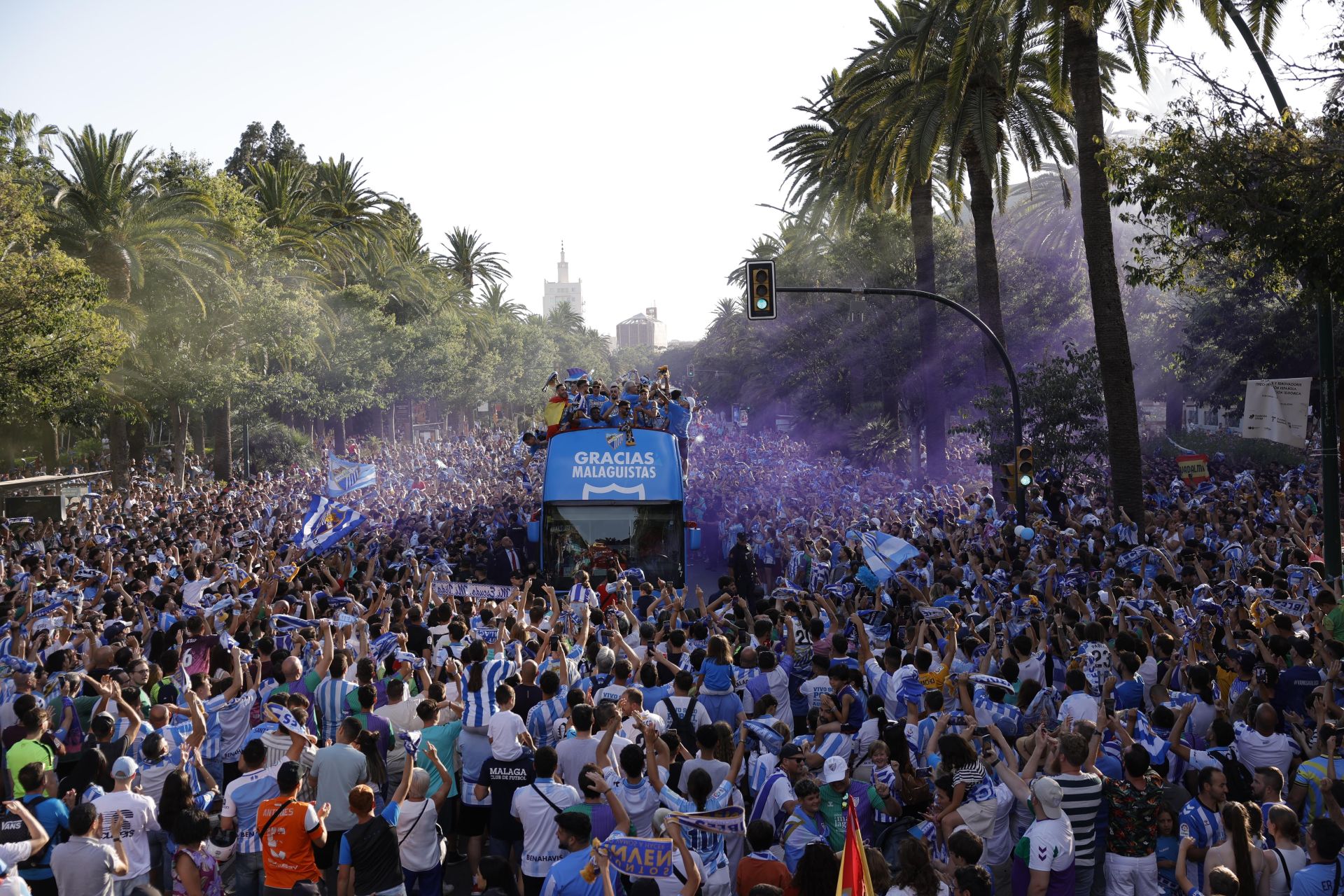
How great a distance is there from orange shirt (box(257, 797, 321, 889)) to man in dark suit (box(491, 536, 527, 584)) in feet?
42.5

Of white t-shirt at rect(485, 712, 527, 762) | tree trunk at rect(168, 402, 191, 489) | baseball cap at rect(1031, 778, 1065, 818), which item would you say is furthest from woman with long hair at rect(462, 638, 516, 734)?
tree trunk at rect(168, 402, 191, 489)

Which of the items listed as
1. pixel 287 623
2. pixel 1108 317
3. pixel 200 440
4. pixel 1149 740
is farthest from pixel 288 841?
pixel 200 440

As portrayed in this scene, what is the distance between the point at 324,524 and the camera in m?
17.5

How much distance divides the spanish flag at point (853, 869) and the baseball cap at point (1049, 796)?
1.43 m

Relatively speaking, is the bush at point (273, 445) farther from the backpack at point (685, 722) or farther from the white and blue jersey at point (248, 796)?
the white and blue jersey at point (248, 796)

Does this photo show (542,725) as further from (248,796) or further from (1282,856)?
(1282,856)

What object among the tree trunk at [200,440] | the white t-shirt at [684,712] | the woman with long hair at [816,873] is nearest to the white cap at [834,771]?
the woman with long hair at [816,873]

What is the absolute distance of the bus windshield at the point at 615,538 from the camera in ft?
56.5

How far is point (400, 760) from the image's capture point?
8.15 meters

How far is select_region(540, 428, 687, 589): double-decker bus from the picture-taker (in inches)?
679

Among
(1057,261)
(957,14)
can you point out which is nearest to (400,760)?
(957,14)

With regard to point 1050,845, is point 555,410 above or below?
above

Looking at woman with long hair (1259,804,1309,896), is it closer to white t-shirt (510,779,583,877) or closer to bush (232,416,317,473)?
white t-shirt (510,779,583,877)

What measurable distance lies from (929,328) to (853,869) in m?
28.1
